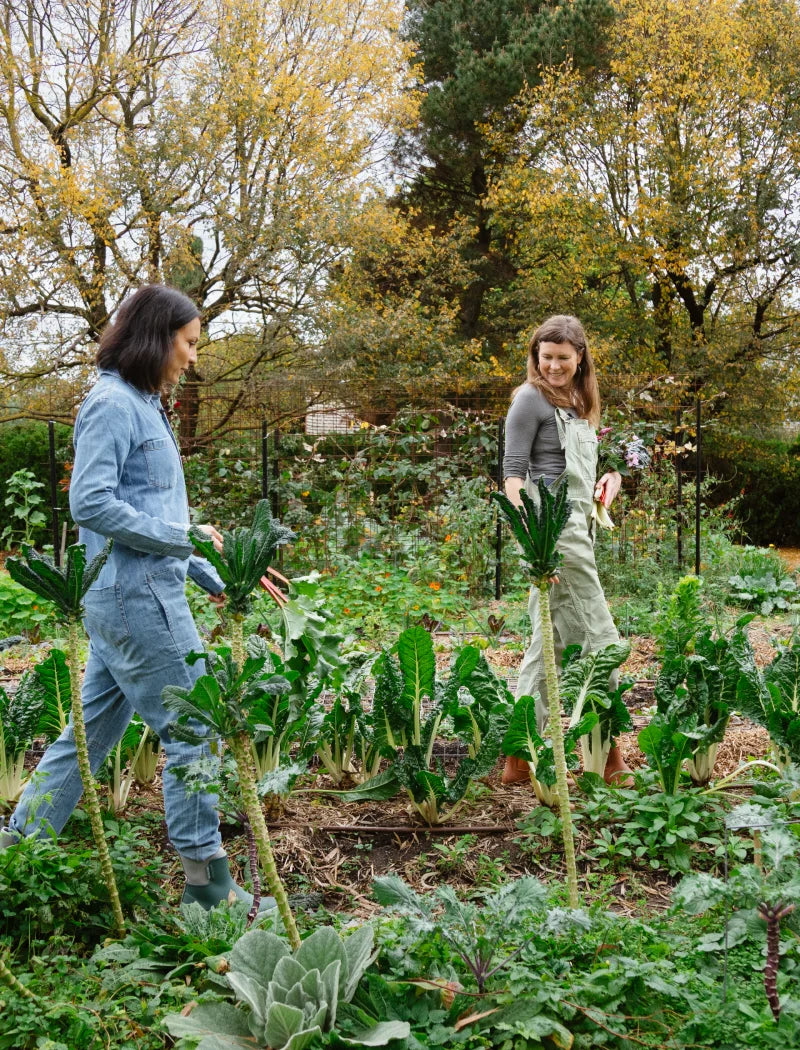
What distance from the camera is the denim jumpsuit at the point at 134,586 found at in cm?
221

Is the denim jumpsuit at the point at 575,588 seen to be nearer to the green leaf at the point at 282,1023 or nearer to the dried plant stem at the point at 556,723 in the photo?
the dried plant stem at the point at 556,723

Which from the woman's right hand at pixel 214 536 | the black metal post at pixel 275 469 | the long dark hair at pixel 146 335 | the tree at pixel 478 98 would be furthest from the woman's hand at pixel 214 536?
the tree at pixel 478 98

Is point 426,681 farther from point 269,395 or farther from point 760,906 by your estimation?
point 269,395

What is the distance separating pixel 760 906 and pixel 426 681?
1.38m

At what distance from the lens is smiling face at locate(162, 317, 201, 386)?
7.84ft

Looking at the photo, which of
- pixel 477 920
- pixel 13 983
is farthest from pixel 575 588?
pixel 13 983

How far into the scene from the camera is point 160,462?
2.39 m

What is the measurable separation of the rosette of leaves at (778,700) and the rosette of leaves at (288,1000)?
1555mm

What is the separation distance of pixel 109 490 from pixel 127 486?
0.49ft

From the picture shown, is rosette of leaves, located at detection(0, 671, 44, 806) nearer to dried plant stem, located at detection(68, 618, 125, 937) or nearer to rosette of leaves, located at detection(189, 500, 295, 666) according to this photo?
dried plant stem, located at detection(68, 618, 125, 937)

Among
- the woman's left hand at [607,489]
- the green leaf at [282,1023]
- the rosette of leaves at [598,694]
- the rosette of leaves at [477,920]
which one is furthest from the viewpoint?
the woman's left hand at [607,489]

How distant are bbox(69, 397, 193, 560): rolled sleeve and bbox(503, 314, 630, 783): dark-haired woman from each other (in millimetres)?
1375

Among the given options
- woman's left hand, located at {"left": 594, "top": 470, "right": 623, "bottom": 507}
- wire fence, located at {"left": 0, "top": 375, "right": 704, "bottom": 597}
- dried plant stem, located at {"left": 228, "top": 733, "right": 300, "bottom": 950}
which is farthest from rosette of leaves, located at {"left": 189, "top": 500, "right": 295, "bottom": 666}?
wire fence, located at {"left": 0, "top": 375, "right": 704, "bottom": 597}

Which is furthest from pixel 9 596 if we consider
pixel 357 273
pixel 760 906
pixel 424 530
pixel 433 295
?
pixel 433 295
